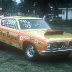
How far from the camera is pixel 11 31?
11.4 m

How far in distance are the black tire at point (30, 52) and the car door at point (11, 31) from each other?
0.65 meters

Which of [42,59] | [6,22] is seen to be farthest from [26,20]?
[42,59]

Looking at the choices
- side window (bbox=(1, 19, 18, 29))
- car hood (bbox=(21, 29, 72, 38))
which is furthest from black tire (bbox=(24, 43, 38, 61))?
side window (bbox=(1, 19, 18, 29))

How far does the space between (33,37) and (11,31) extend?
5.48 feet

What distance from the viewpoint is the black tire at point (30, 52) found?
10.1 meters

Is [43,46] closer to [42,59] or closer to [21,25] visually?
[42,59]

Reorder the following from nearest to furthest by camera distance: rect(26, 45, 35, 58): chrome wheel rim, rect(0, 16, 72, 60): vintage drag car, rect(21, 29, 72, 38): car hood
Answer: rect(0, 16, 72, 60): vintage drag car
rect(21, 29, 72, 38): car hood
rect(26, 45, 35, 58): chrome wheel rim

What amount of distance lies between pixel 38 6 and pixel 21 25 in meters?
43.9

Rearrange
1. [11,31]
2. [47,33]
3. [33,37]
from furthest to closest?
1. [11,31]
2. [47,33]
3. [33,37]

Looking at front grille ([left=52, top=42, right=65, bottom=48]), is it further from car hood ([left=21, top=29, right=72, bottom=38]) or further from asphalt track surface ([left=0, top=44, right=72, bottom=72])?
asphalt track surface ([left=0, top=44, right=72, bottom=72])

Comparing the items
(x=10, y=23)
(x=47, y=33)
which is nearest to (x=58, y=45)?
(x=47, y=33)

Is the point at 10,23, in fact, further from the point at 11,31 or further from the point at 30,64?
the point at 30,64

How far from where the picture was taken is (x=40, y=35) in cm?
1007

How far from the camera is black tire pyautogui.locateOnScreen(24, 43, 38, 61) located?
33.1 feet
